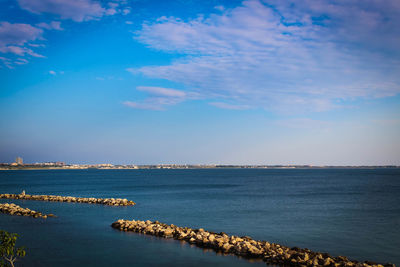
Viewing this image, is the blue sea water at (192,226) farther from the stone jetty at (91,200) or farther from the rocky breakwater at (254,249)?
the stone jetty at (91,200)

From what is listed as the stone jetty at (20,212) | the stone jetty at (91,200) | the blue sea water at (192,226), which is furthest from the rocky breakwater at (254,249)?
the stone jetty at (91,200)

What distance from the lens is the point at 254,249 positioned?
68.3 feet

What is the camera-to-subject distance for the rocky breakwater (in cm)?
1834

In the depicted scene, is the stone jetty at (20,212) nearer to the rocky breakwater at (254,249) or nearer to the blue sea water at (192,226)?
the blue sea water at (192,226)

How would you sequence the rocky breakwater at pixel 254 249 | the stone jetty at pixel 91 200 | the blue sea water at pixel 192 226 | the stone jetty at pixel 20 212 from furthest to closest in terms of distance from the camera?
the stone jetty at pixel 91 200
the stone jetty at pixel 20 212
the blue sea water at pixel 192 226
the rocky breakwater at pixel 254 249

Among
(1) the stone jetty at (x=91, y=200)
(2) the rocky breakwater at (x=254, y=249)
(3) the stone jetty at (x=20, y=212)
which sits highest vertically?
(2) the rocky breakwater at (x=254, y=249)

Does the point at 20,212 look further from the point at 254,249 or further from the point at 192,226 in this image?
the point at 254,249

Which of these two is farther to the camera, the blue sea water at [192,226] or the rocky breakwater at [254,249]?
the blue sea water at [192,226]

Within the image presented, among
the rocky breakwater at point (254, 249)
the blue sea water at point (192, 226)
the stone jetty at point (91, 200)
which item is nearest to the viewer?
the rocky breakwater at point (254, 249)

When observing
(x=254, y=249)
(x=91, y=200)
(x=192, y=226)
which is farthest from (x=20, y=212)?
(x=254, y=249)

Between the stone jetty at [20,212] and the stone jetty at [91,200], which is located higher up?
the stone jetty at [20,212]

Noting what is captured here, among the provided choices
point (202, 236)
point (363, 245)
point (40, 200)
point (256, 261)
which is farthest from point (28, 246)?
point (40, 200)

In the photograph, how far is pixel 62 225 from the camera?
3025cm

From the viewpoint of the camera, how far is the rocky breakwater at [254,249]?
1834cm
